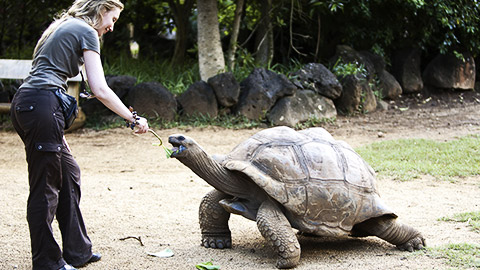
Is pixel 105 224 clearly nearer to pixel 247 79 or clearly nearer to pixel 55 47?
pixel 55 47

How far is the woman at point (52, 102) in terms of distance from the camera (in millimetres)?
3064

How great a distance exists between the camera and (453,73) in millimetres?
11555

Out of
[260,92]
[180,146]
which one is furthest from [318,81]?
[180,146]

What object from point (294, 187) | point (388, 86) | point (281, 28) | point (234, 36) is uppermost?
point (281, 28)

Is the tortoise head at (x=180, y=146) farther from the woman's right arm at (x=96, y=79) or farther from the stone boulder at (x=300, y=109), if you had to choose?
the stone boulder at (x=300, y=109)

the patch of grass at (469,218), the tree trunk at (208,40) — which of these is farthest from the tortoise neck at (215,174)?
the tree trunk at (208,40)

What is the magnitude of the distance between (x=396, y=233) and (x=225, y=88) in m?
5.45

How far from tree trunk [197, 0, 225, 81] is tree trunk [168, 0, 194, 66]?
A: 1.49m

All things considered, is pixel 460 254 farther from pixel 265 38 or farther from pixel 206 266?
pixel 265 38

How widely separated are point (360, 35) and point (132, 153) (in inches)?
227

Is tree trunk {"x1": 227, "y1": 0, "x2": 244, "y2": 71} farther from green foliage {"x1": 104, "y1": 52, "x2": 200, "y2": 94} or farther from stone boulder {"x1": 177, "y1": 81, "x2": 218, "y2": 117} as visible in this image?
stone boulder {"x1": 177, "y1": 81, "x2": 218, "y2": 117}

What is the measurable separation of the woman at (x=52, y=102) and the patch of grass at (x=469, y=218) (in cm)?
256

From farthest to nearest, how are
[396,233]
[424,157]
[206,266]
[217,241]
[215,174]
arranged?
1. [424,157]
2. [217,241]
3. [396,233]
4. [215,174]
5. [206,266]

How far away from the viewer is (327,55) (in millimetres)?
11938
